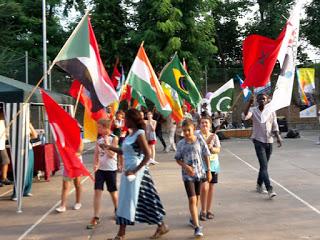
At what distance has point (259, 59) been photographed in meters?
8.34

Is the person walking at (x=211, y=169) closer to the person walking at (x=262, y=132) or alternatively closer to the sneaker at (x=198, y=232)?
the sneaker at (x=198, y=232)

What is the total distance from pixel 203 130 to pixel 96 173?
170 cm

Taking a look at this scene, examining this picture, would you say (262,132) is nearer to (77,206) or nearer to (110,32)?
(77,206)

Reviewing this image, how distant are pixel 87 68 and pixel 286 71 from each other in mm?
3370

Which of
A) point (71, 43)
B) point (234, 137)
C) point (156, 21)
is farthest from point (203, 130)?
point (156, 21)

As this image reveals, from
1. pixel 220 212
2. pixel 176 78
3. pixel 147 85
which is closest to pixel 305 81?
pixel 176 78

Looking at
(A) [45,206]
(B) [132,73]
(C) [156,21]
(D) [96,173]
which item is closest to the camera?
(D) [96,173]

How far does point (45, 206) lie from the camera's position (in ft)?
28.1

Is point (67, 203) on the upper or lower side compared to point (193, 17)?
lower

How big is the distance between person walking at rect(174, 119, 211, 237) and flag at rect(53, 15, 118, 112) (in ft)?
5.53

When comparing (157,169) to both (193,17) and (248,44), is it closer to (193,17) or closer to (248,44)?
(248,44)

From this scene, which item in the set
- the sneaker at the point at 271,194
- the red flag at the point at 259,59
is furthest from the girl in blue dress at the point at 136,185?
the sneaker at the point at 271,194

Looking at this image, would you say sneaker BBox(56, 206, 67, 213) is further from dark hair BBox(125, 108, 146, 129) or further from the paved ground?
dark hair BBox(125, 108, 146, 129)

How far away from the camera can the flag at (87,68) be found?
7.61 metres
